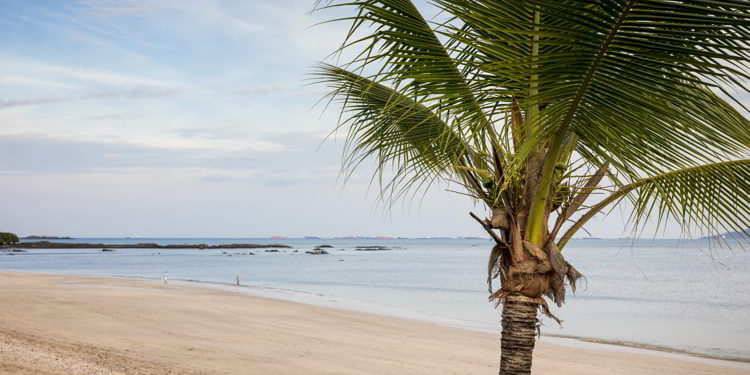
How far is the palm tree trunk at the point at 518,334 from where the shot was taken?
4305 millimetres

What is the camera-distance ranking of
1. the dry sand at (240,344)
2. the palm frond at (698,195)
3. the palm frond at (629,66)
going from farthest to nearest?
Result: the dry sand at (240,344) → the palm frond at (698,195) → the palm frond at (629,66)

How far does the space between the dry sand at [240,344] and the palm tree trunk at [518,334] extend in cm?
476

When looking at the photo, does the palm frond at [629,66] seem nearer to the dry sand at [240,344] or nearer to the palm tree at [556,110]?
the palm tree at [556,110]

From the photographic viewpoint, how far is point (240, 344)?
1142 cm

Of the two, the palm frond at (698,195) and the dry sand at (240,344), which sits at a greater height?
the palm frond at (698,195)

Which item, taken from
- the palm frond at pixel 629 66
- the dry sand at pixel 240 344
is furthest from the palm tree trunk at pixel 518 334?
the dry sand at pixel 240 344

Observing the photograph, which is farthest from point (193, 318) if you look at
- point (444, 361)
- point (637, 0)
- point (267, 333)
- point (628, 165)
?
point (637, 0)

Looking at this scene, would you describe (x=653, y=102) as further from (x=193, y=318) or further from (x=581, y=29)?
(x=193, y=318)

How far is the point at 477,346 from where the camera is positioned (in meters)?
14.1

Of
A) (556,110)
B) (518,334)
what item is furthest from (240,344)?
(556,110)

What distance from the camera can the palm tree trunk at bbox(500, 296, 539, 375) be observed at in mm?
4305

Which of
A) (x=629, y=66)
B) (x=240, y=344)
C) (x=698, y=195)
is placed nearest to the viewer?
(x=629, y=66)

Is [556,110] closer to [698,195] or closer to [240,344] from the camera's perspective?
[698,195]

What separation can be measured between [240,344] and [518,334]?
817 centimetres
